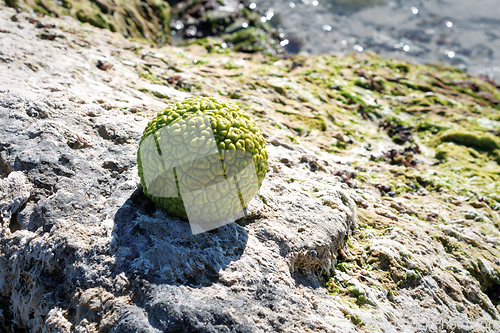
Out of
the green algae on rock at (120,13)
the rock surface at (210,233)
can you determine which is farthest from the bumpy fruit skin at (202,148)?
the green algae on rock at (120,13)

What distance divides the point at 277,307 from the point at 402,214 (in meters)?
2.55

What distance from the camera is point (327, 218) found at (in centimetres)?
340

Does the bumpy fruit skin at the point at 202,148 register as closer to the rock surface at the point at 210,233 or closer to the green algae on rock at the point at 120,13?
the rock surface at the point at 210,233

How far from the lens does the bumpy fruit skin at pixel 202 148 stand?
264 cm

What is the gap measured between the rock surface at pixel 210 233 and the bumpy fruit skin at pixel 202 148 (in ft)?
1.03

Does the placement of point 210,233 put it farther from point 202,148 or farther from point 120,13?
point 120,13

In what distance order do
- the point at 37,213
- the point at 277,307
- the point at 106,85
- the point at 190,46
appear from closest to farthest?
the point at 277,307, the point at 37,213, the point at 106,85, the point at 190,46

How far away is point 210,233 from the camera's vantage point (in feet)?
9.53

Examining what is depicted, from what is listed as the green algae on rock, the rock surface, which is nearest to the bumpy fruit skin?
the rock surface

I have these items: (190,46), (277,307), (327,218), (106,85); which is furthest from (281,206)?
(190,46)

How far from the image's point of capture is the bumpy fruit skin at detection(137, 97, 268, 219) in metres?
2.64

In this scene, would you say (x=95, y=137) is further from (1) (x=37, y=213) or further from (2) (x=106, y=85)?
(2) (x=106, y=85)

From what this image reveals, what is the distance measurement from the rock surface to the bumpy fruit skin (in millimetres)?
314

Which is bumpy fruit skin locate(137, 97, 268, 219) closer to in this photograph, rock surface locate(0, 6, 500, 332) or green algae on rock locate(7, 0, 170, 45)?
rock surface locate(0, 6, 500, 332)
